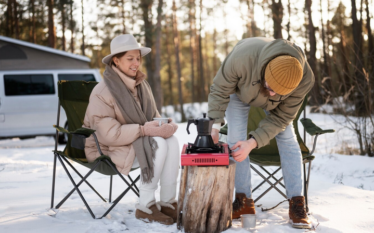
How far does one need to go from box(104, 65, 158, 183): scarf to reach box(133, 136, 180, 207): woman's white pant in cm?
4

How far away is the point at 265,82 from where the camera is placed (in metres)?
2.36

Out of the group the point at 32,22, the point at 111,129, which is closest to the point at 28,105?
the point at 111,129

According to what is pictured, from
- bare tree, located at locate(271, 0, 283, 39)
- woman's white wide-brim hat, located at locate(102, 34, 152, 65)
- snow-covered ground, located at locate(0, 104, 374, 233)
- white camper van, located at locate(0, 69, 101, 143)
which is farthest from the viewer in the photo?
bare tree, located at locate(271, 0, 283, 39)

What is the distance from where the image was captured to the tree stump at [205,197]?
7.93 feet

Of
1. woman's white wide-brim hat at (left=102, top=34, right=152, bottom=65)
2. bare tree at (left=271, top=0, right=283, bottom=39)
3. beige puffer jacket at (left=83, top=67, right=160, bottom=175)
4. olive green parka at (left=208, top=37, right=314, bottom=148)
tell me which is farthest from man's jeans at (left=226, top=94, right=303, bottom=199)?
bare tree at (left=271, top=0, right=283, bottom=39)

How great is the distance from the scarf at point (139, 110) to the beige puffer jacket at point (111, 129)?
0.04 meters

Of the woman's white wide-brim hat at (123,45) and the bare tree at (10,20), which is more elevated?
the bare tree at (10,20)

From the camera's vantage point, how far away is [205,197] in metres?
2.43

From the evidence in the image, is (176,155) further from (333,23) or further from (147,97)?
(333,23)

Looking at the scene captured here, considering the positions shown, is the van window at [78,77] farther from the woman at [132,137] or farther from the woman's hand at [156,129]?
the woman's hand at [156,129]

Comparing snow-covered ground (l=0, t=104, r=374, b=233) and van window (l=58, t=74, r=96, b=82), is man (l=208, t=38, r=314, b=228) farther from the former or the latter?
van window (l=58, t=74, r=96, b=82)

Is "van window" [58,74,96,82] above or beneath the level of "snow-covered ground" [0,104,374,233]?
above

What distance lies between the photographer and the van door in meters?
7.84

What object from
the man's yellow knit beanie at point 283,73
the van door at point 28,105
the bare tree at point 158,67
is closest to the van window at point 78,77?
the van door at point 28,105
